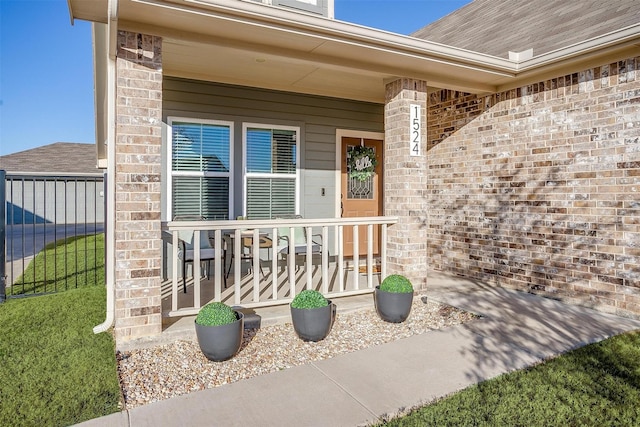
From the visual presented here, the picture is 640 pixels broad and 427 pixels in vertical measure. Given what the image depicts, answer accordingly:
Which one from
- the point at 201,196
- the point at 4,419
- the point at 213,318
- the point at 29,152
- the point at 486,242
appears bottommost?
the point at 4,419

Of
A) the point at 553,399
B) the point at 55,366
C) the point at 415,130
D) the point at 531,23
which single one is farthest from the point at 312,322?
the point at 531,23

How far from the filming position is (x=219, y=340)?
288 cm

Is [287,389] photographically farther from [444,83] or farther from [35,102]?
[35,102]

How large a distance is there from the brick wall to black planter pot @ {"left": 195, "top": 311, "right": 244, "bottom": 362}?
3.66m

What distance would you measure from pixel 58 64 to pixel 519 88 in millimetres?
27752

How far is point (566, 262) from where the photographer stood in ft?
14.7

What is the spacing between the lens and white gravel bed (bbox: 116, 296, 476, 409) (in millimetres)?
2633

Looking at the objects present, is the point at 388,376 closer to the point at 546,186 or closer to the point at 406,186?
the point at 406,186

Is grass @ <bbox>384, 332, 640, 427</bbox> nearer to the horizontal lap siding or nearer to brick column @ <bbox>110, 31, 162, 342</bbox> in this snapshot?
brick column @ <bbox>110, 31, 162, 342</bbox>

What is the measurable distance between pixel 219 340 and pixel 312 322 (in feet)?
2.51

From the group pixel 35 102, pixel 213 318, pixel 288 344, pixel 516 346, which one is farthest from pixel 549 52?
pixel 35 102

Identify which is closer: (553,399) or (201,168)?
(553,399)

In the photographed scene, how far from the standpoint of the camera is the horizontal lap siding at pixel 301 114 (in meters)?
5.38

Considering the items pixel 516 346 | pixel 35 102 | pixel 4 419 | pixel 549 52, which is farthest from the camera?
pixel 35 102
